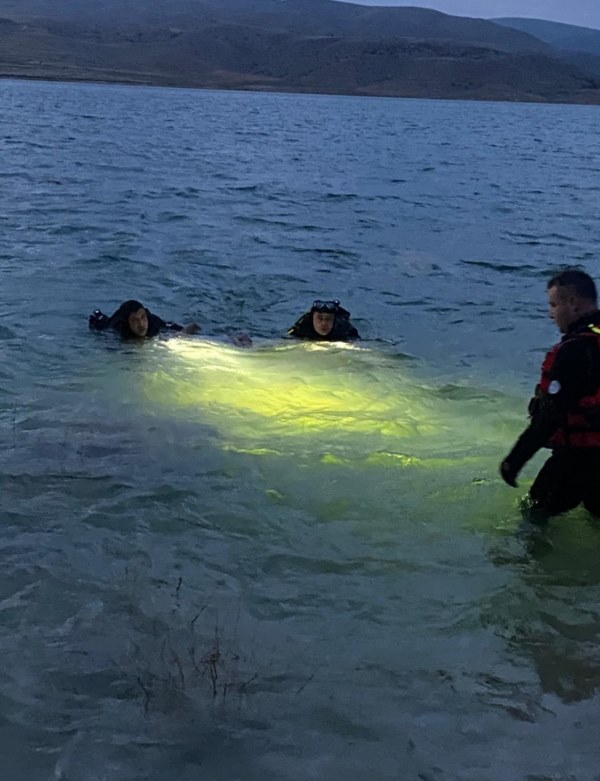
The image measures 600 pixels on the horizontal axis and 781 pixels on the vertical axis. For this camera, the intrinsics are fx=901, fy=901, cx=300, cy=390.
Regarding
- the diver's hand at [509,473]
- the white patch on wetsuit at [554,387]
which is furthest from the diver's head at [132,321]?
the white patch on wetsuit at [554,387]

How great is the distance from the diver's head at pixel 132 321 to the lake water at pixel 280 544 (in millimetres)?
263

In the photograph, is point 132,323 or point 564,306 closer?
point 564,306

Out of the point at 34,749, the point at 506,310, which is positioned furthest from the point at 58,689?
the point at 506,310

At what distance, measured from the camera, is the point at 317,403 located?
9109mm

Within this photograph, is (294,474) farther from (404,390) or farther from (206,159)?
(206,159)

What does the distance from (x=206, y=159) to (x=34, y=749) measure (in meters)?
33.9

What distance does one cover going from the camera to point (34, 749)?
3.95 meters

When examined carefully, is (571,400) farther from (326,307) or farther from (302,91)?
(302,91)

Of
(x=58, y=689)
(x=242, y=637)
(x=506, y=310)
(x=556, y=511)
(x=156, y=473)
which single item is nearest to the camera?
(x=58, y=689)

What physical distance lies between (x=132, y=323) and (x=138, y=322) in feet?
0.25

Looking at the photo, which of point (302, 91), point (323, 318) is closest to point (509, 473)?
point (323, 318)

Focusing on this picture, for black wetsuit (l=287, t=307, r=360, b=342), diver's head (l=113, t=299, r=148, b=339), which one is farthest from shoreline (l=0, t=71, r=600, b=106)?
black wetsuit (l=287, t=307, r=360, b=342)

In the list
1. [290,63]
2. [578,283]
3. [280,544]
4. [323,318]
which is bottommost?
[280,544]

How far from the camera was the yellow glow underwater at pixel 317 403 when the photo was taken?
25.9 ft
